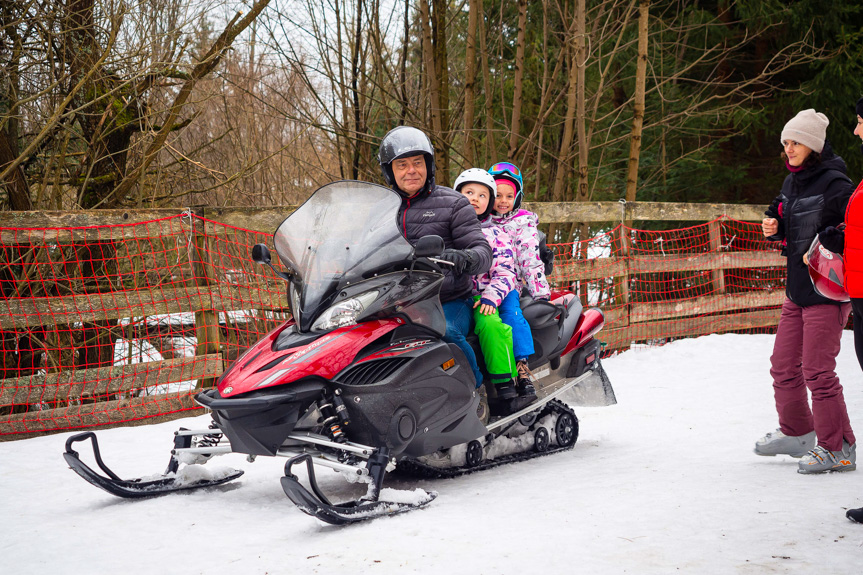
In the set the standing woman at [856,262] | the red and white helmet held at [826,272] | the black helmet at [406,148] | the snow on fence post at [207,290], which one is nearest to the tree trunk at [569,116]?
the snow on fence post at [207,290]

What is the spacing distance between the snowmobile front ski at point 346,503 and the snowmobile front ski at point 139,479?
3.03ft

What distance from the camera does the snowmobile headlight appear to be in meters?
3.43

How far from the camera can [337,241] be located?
3.56m

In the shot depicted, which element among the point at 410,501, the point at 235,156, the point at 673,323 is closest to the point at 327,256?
the point at 410,501

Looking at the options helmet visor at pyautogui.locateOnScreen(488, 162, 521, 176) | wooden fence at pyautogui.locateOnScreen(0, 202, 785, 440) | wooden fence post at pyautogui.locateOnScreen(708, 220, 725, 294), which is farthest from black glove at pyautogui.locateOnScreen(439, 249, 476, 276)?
wooden fence post at pyautogui.locateOnScreen(708, 220, 725, 294)

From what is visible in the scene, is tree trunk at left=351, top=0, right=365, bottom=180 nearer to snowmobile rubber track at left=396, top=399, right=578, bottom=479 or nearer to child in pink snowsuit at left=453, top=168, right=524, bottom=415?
child in pink snowsuit at left=453, top=168, right=524, bottom=415

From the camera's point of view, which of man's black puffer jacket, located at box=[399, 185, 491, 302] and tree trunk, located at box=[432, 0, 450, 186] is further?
tree trunk, located at box=[432, 0, 450, 186]

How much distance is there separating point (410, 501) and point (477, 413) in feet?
2.50

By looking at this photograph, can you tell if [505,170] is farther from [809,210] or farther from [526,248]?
[809,210]

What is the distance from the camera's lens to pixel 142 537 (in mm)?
3148

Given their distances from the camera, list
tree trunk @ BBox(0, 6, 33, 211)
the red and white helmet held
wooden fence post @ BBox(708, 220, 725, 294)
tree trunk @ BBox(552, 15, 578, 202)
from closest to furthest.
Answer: the red and white helmet held < tree trunk @ BBox(0, 6, 33, 211) < wooden fence post @ BBox(708, 220, 725, 294) < tree trunk @ BBox(552, 15, 578, 202)

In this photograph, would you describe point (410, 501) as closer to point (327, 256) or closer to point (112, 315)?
point (327, 256)

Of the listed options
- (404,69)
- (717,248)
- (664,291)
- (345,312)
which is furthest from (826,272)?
(404,69)

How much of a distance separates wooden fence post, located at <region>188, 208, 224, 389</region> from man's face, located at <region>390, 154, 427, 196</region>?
2.42 meters
